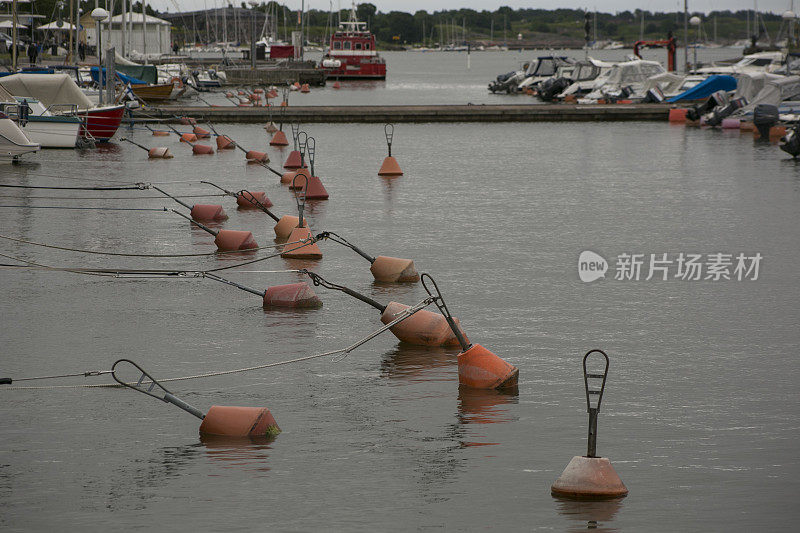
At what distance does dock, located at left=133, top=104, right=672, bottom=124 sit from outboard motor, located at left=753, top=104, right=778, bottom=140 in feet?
31.5

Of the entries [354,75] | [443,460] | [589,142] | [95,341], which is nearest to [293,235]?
[95,341]

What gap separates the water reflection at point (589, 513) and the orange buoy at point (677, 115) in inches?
1621

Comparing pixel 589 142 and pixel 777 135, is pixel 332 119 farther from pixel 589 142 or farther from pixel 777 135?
pixel 777 135

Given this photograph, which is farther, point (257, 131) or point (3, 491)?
point (257, 131)

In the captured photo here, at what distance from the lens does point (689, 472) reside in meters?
7.57

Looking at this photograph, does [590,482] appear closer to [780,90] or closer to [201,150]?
[201,150]

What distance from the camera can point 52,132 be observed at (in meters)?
33.1

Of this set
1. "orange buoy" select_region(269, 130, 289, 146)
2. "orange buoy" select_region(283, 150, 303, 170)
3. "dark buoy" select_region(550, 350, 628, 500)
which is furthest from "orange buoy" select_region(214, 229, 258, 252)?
"orange buoy" select_region(269, 130, 289, 146)

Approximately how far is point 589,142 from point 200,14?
132 m

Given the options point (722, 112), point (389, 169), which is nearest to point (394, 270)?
point (389, 169)

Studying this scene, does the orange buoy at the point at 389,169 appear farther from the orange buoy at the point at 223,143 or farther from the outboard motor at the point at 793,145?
the outboard motor at the point at 793,145

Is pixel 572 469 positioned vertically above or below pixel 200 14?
below

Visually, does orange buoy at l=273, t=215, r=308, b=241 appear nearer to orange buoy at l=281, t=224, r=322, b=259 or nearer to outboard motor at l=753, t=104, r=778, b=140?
orange buoy at l=281, t=224, r=322, b=259

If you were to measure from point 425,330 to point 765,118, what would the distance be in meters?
29.7
